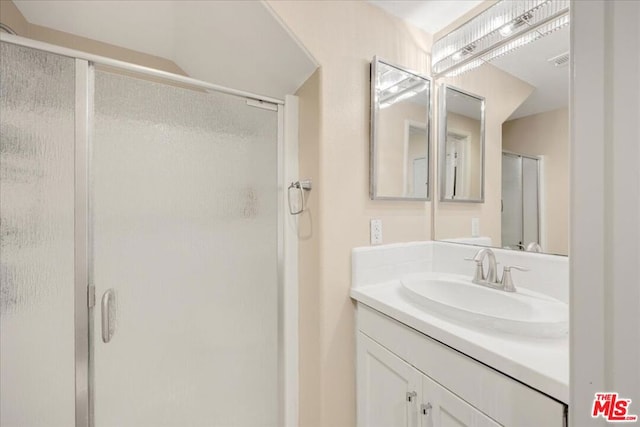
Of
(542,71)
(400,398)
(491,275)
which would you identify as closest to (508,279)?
(491,275)

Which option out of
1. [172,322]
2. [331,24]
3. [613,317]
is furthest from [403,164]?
[172,322]

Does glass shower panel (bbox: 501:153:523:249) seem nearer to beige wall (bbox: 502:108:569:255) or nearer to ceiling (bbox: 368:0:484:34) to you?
beige wall (bbox: 502:108:569:255)

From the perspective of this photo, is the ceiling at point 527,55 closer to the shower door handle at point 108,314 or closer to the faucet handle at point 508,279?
the faucet handle at point 508,279

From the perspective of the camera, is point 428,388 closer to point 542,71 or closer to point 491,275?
point 491,275

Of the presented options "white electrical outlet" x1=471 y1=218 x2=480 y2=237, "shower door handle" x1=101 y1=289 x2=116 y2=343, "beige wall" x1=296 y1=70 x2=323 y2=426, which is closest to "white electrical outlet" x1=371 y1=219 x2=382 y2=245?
"beige wall" x1=296 y1=70 x2=323 y2=426

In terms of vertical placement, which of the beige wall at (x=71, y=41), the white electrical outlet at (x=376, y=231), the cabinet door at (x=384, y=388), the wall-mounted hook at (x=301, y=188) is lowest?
the cabinet door at (x=384, y=388)

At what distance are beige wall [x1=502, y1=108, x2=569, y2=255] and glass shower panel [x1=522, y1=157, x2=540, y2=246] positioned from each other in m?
0.04

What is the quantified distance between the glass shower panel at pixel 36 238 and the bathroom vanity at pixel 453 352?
1.16 meters

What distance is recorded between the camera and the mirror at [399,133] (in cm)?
131

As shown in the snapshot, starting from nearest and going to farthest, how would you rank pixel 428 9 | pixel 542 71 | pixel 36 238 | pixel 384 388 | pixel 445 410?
1. pixel 445 410
2. pixel 36 238
3. pixel 384 388
4. pixel 542 71
5. pixel 428 9

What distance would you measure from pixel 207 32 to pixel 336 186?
103 cm

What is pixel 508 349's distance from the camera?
719 mm

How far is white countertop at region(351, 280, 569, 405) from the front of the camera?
618mm

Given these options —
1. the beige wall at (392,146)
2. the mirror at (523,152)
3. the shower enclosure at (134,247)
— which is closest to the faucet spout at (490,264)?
the mirror at (523,152)
